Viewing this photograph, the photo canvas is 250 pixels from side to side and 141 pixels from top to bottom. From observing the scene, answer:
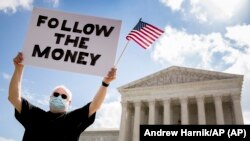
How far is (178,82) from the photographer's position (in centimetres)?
4059

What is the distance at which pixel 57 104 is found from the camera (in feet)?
11.4

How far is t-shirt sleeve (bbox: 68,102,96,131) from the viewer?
3.38 metres

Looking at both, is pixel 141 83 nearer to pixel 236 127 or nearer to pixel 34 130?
pixel 236 127

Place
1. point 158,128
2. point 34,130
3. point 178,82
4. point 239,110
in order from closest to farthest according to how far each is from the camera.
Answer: point 34,130 < point 158,128 < point 239,110 < point 178,82

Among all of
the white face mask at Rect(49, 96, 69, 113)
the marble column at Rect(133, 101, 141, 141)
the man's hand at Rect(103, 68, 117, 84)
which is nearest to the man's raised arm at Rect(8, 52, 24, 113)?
the white face mask at Rect(49, 96, 69, 113)

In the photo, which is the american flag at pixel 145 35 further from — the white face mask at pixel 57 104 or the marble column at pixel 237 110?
the marble column at pixel 237 110

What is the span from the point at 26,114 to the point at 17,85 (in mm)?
427

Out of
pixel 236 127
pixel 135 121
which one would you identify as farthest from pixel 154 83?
pixel 236 127

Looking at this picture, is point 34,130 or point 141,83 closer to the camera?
point 34,130

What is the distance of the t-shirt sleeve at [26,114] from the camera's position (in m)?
3.42

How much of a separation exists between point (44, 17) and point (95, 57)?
3.48 ft

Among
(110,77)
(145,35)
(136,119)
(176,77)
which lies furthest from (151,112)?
(110,77)

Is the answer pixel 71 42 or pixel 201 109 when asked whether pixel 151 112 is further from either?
pixel 71 42

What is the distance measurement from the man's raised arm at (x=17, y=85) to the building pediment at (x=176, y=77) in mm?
37006
